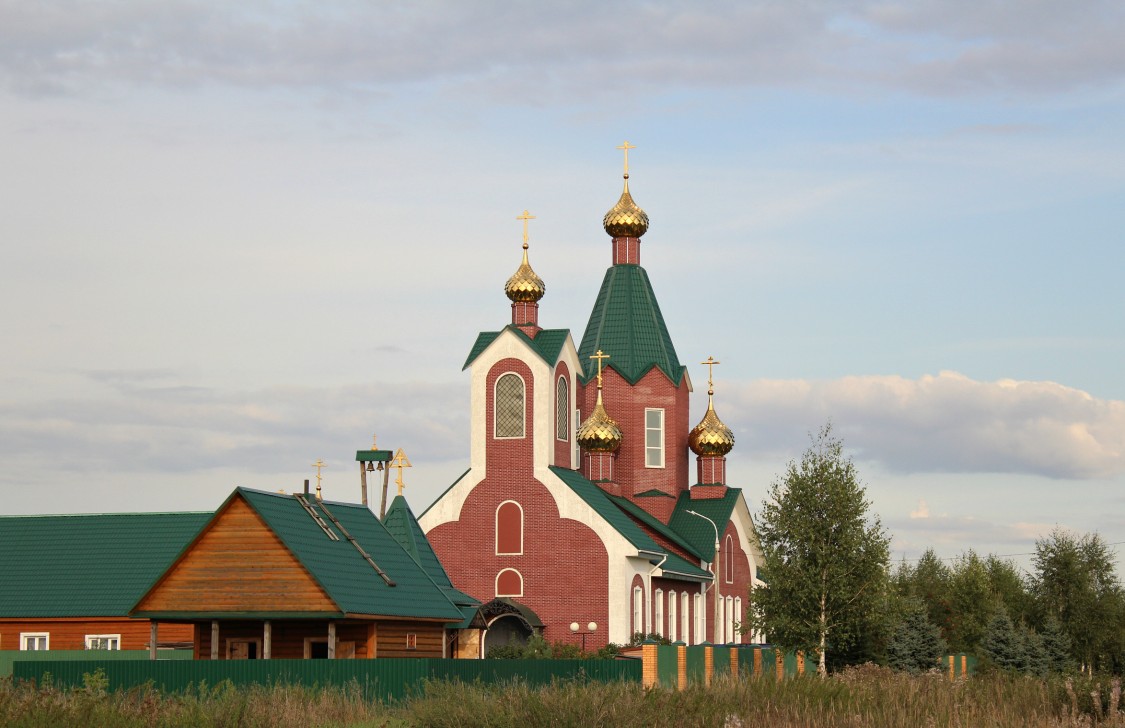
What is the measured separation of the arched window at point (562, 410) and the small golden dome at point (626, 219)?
8807 millimetres

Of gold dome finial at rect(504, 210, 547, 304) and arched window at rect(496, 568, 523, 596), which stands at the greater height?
gold dome finial at rect(504, 210, 547, 304)

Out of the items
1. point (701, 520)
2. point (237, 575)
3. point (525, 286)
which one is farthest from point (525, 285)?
point (237, 575)

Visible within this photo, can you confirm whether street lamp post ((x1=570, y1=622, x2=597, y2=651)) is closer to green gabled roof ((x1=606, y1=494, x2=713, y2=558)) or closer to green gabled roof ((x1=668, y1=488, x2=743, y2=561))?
green gabled roof ((x1=606, y1=494, x2=713, y2=558))

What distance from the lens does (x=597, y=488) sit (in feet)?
169

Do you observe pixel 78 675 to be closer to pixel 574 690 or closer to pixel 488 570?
pixel 574 690

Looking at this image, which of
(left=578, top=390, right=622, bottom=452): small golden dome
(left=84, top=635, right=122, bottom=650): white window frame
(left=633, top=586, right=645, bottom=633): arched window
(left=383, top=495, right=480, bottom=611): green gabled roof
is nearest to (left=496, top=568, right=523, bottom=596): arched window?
(left=633, top=586, right=645, bottom=633): arched window

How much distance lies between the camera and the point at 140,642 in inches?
1571

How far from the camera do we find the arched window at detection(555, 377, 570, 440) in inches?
1987

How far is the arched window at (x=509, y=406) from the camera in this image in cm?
4953

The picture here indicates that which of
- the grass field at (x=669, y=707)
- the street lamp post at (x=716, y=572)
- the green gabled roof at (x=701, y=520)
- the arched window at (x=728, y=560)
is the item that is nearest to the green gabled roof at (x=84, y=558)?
the green gabled roof at (x=701, y=520)

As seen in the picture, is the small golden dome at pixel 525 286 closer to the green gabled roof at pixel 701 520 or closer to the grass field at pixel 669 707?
the green gabled roof at pixel 701 520

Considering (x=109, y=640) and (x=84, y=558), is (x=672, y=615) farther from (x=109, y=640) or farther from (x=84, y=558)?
(x=84, y=558)

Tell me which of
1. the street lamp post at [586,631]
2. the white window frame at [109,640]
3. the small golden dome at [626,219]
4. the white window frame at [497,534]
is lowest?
the street lamp post at [586,631]

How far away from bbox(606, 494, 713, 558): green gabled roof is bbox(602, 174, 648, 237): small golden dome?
10388mm
